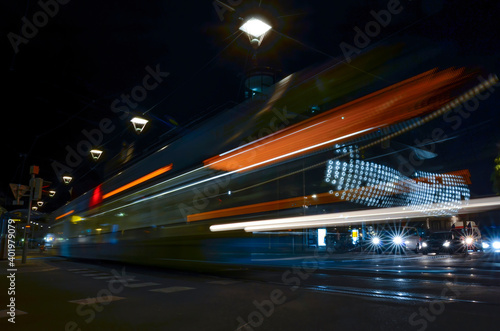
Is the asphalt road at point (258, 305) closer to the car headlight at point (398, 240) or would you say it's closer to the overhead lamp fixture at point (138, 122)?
the overhead lamp fixture at point (138, 122)

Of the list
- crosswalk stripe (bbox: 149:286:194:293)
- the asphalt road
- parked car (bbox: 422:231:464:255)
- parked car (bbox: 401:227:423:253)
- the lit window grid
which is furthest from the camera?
parked car (bbox: 401:227:423:253)

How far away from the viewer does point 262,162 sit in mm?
6082

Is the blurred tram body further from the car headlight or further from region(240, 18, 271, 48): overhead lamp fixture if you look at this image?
the car headlight

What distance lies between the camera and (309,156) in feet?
18.6

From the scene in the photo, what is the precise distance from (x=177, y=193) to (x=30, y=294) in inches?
124

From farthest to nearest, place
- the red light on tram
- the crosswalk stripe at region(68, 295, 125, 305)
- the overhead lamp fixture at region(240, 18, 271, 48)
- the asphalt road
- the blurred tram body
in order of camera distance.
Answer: the red light on tram
the overhead lamp fixture at region(240, 18, 271, 48)
the crosswalk stripe at region(68, 295, 125, 305)
the blurred tram body
the asphalt road

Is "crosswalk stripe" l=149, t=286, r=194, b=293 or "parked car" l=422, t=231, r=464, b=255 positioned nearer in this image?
"crosswalk stripe" l=149, t=286, r=194, b=293

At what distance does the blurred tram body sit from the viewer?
4996 millimetres

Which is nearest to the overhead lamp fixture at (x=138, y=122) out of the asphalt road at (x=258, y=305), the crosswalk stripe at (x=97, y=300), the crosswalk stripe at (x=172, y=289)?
the asphalt road at (x=258, y=305)

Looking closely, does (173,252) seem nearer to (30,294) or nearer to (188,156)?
(188,156)

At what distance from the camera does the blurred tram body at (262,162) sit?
16.4ft

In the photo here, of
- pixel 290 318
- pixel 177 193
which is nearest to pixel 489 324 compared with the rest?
pixel 290 318

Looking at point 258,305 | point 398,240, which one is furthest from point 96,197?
point 398,240

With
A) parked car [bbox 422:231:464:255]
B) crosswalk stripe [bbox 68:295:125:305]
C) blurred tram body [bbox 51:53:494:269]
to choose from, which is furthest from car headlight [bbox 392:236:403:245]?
crosswalk stripe [bbox 68:295:125:305]
